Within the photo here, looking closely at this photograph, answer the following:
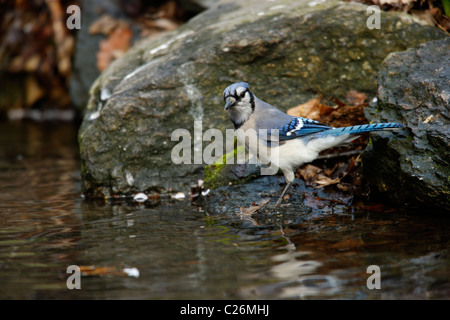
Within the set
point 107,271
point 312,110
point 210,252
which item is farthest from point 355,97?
point 107,271

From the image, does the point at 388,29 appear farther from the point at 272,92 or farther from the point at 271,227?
the point at 271,227

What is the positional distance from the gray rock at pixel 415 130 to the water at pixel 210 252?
271mm

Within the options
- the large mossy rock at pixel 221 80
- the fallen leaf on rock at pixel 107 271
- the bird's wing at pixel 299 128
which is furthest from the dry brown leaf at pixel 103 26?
the fallen leaf on rock at pixel 107 271

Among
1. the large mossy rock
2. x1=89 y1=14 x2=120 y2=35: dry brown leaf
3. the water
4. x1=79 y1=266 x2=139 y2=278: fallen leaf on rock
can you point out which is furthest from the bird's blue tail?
x1=89 y1=14 x2=120 y2=35: dry brown leaf

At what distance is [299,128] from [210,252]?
1.54 meters

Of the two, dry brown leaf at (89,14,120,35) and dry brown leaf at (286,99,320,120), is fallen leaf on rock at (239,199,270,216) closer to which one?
dry brown leaf at (286,99,320,120)

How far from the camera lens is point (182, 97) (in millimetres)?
5863

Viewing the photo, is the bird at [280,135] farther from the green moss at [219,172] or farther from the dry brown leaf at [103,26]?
the dry brown leaf at [103,26]

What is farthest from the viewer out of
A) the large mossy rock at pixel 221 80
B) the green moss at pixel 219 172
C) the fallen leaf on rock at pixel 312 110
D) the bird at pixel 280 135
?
the large mossy rock at pixel 221 80

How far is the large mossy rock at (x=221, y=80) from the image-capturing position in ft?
18.9

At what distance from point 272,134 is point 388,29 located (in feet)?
7.05

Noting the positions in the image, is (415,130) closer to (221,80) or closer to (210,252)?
(210,252)
